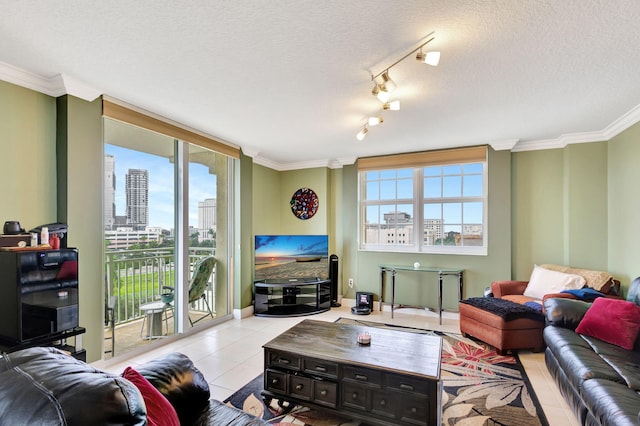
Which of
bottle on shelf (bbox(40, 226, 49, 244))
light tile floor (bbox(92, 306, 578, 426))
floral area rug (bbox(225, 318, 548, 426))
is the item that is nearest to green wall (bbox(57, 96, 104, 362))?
bottle on shelf (bbox(40, 226, 49, 244))

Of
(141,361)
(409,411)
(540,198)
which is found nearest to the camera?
(409,411)

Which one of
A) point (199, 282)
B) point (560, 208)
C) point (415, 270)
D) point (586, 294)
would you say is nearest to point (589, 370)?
point (586, 294)

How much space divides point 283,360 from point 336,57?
2139 millimetres

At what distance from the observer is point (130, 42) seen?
195 cm

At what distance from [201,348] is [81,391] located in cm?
292

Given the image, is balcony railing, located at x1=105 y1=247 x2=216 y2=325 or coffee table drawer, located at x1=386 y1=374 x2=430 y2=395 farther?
balcony railing, located at x1=105 y1=247 x2=216 y2=325

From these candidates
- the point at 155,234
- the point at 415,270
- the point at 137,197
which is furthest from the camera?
the point at 415,270

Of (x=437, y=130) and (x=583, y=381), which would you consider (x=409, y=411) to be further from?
(x=437, y=130)

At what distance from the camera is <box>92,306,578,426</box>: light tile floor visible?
2436 mm

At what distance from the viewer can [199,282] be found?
153 inches

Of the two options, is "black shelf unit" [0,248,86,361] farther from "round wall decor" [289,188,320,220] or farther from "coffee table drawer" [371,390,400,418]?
"round wall decor" [289,188,320,220]

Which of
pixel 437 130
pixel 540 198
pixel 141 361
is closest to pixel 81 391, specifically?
pixel 141 361

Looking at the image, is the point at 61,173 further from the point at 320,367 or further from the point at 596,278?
the point at 596,278

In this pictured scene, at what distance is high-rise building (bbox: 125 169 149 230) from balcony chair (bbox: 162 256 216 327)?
83 centimetres
